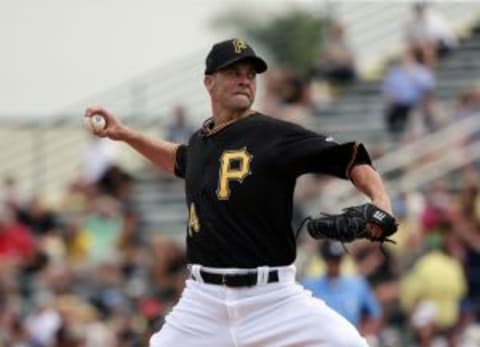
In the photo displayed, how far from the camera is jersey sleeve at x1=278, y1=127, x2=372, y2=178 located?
817 cm

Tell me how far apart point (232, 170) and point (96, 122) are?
130 cm

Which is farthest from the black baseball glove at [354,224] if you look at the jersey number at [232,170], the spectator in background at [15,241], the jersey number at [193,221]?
the spectator in background at [15,241]

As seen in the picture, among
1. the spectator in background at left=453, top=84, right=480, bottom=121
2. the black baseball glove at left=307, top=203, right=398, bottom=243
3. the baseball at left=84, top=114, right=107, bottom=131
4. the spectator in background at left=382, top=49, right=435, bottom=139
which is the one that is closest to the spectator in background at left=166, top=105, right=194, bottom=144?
the spectator in background at left=382, top=49, right=435, bottom=139

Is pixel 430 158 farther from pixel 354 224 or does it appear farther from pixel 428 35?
pixel 354 224

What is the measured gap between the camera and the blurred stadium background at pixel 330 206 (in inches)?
574

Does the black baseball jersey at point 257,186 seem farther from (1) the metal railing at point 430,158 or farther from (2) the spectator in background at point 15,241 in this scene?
(2) the spectator in background at point 15,241

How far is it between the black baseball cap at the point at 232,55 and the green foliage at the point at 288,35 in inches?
891

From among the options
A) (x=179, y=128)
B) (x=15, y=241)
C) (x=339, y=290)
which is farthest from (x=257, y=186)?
(x=179, y=128)

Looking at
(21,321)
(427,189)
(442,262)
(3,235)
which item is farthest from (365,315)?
(3,235)

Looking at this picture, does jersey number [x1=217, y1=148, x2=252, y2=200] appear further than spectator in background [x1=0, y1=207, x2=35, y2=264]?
No

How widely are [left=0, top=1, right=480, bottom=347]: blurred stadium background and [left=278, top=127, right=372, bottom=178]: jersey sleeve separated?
4232 mm

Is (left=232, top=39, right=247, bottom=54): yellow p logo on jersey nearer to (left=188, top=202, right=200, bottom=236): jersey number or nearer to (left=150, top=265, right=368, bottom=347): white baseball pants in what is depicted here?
(left=188, top=202, right=200, bottom=236): jersey number

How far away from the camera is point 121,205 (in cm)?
1847

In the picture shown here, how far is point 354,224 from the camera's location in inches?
309
